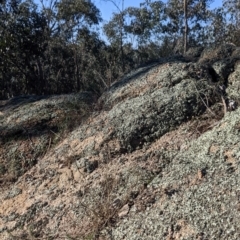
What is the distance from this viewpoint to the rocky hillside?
11.6ft

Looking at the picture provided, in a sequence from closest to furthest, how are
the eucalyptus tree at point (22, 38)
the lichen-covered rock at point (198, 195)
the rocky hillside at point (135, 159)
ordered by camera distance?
the lichen-covered rock at point (198, 195) < the rocky hillside at point (135, 159) < the eucalyptus tree at point (22, 38)

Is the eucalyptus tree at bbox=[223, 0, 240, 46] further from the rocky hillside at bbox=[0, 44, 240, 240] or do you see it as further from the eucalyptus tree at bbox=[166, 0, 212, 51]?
the rocky hillside at bbox=[0, 44, 240, 240]

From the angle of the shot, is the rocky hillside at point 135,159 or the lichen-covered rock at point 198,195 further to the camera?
the rocky hillside at point 135,159

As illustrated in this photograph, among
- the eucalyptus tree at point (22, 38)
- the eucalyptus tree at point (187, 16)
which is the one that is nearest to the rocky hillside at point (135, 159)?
the eucalyptus tree at point (22, 38)

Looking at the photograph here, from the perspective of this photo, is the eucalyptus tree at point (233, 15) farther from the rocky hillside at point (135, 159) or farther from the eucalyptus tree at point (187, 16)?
the rocky hillside at point (135, 159)

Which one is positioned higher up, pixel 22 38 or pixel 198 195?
pixel 22 38

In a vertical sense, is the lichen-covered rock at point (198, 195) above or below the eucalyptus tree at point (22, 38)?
below

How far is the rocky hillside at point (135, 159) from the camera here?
3.55 metres

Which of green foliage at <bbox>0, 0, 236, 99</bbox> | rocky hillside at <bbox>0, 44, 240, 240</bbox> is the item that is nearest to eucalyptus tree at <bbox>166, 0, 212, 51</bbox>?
green foliage at <bbox>0, 0, 236, 99</bbox>

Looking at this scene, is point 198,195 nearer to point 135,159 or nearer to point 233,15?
point 135,159

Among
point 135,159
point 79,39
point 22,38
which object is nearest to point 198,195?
point 135,159

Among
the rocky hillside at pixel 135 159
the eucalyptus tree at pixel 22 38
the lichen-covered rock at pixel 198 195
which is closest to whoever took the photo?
the lichen-covered rock at pixel 198 195

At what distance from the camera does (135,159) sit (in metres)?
4.83

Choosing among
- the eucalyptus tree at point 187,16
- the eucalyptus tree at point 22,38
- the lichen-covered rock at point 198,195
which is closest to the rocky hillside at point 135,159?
the lichen-covered rock at point 198,195
